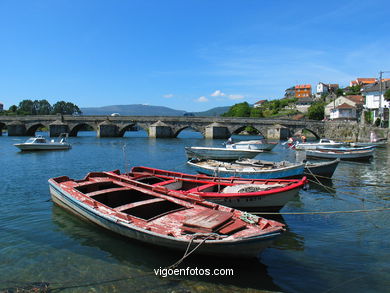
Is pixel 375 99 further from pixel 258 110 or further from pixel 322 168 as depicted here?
pixel 258 110

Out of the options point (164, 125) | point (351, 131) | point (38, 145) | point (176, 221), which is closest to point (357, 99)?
point (351, 131)

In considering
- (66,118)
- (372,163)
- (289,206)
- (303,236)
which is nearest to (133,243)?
(303,236)

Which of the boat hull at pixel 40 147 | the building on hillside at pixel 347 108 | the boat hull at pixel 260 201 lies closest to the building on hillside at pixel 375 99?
the building on hillside at pixel 347 108

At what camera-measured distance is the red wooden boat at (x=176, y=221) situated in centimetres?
729

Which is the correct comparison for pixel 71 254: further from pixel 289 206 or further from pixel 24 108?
pixel 24 108

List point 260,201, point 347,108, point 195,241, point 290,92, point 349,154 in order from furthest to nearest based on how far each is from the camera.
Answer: point 290,92 < point 347,108 < point 349,154 < point 260,201 < point 195,241

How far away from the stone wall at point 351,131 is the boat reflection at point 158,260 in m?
53.1

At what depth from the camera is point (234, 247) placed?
724cm

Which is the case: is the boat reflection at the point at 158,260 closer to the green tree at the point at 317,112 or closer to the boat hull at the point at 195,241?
the boat hull at the point at 195,241

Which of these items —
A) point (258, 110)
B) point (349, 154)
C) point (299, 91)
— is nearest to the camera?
point (349, 154)

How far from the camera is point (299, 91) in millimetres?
165500

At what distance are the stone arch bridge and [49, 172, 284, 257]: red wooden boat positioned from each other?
65.3 m

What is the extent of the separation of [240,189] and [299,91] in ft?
541

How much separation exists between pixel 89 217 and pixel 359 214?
33.9 feet
